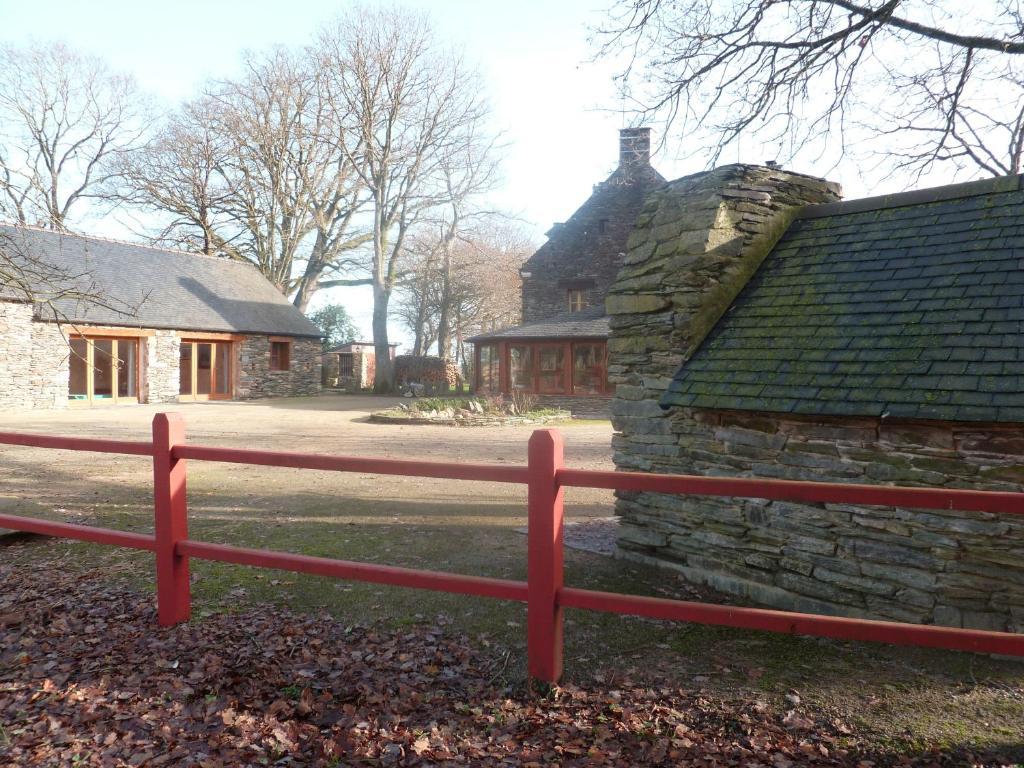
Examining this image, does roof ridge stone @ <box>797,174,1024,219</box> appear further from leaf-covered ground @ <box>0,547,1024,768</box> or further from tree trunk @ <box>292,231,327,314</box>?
tree trunk @ <box>292,231,327,314</box>

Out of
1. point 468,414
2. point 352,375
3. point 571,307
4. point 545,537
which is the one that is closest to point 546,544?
point 545,537

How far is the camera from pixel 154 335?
25.2m

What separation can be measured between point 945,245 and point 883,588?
2.54 metres

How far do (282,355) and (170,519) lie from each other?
2829 cm

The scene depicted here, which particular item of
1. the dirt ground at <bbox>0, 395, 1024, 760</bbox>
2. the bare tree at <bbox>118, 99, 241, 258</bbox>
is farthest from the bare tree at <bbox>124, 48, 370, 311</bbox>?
the dirt ground at <bbox>0, 395, 1024, 760</bbox>

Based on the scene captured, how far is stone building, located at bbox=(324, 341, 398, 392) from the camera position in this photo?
3778 cm

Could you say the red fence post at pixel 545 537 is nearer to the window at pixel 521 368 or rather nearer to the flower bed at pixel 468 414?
the flower bed at pixel 468 414

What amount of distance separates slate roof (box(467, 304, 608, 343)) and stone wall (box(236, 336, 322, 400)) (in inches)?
360

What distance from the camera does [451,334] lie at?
40375 mm

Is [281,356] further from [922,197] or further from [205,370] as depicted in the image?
[922,197]

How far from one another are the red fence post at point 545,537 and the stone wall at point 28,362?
71.1 feet

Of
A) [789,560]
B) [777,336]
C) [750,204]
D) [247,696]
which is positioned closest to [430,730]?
[247,696]

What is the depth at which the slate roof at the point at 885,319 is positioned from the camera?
4.32 m

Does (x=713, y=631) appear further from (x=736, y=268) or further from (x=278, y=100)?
(x=278, y=100)
